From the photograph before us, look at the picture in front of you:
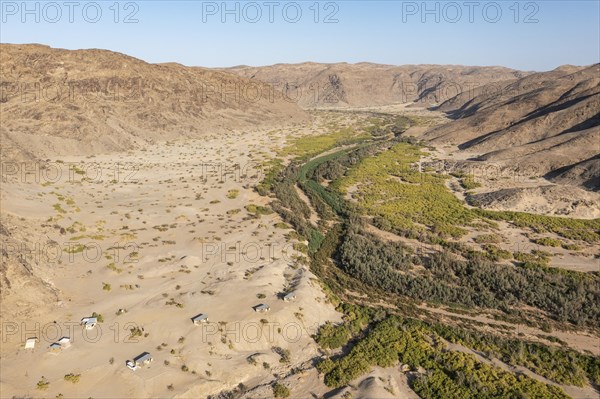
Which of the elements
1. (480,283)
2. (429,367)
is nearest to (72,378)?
(429,367)

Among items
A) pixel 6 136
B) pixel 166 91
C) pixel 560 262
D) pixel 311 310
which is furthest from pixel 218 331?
pixel 166 91

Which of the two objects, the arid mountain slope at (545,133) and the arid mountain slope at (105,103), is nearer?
the arid mountain slope at (545,133)

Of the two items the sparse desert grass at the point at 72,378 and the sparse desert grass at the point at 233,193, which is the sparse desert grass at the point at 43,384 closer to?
the sparse desert grass at the point at 72,378

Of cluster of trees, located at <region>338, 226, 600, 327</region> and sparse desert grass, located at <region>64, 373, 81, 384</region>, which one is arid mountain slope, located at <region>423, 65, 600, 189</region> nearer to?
cluster of trees, located at <region>338, 226, 600, 327</region>

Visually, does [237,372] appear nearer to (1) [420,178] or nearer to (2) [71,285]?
(2) [71,285]

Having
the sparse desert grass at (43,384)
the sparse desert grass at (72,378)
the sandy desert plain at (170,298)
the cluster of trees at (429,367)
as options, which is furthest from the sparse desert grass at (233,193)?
the sparse desert grass at (43,384)

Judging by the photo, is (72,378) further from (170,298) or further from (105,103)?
(105,103)
